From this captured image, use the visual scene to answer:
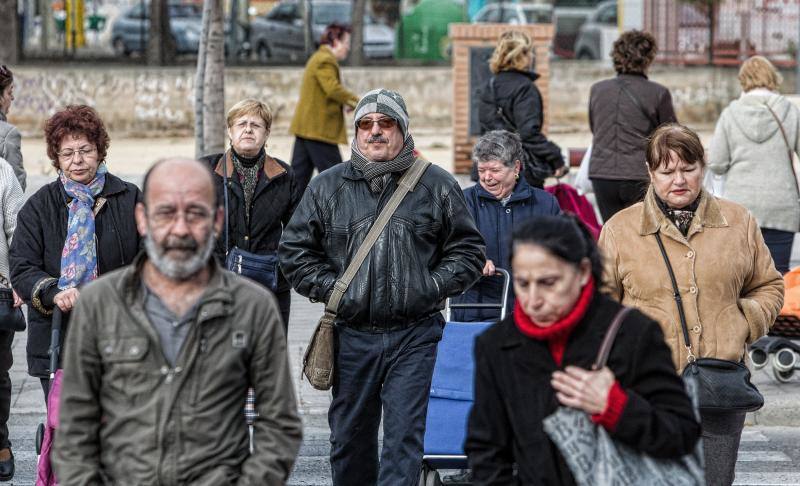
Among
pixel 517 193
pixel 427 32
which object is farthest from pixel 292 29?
pixel 517 193

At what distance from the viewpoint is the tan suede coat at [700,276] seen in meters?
5.25

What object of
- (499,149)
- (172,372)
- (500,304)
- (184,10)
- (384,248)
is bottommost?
(500,304)

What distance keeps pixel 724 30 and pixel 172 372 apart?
24030 mm

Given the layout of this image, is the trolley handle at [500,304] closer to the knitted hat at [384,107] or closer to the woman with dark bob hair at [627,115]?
the knitted hat at [384,107]

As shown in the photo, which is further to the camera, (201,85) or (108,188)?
(201,85)

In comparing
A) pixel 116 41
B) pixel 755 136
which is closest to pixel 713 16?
pixel 116 41

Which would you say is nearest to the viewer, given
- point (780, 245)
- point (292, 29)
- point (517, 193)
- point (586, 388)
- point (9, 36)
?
point (586, 388)

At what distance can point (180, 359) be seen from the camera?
376cm

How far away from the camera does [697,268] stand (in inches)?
208

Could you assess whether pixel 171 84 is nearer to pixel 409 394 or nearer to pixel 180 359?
pixel 409 394

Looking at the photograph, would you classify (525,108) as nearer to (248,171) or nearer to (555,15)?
(248,171)

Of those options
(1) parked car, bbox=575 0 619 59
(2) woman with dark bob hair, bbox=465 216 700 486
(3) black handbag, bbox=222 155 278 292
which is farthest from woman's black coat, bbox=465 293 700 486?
(1) parked car, bbox=575 0 619 59

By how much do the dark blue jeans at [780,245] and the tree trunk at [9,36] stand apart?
1916 cm

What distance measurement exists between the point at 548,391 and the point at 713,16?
937 inches
